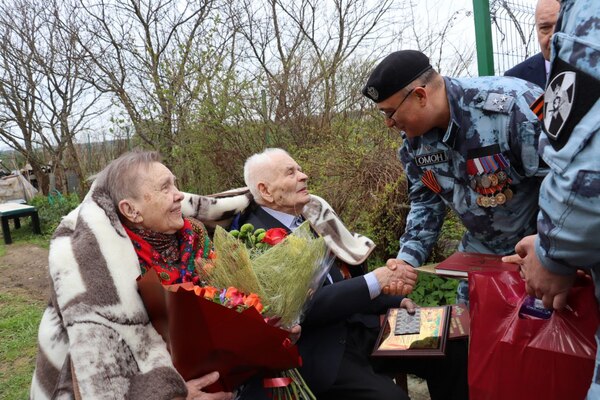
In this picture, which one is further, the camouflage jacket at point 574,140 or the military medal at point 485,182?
the military medal at point 485,182

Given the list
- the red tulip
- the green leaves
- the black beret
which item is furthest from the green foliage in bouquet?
the green leaves

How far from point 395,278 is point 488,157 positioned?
0.72 m

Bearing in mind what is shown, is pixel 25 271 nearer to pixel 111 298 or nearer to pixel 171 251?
pixel 171 251

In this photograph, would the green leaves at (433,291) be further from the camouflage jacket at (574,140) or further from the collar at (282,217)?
the camouflage jacket at (574,140)

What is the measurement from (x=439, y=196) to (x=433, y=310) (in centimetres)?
61

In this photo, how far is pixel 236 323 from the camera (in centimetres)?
154

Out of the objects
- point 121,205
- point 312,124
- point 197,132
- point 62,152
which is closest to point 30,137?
point 62,152

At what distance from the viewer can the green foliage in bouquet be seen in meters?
1.67

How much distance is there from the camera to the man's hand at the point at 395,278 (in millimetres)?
2348

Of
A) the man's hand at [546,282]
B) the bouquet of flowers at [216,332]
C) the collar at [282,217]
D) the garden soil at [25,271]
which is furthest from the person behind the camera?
the garden soil at [25,271]

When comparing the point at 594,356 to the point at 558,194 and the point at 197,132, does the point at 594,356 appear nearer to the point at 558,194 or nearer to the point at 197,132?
the point at 558,194

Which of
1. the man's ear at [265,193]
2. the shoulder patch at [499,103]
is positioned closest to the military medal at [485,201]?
the shoulder patch at [499,103]

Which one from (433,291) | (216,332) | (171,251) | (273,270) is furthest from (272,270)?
(433,291)

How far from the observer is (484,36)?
4238 mm
